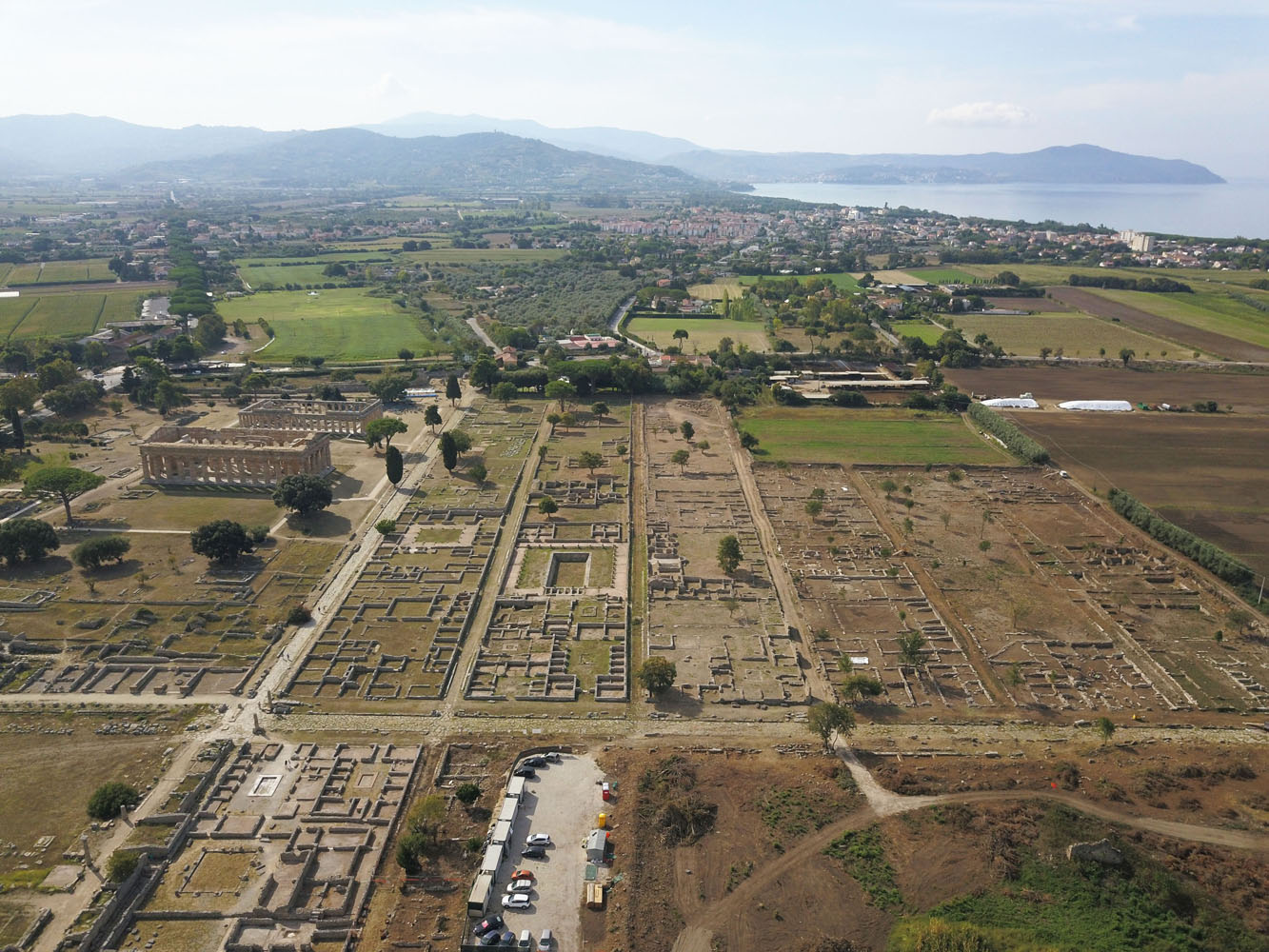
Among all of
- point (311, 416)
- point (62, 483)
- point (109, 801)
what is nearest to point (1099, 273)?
point (311, 416)

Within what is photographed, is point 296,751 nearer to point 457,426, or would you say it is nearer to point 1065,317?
point 457,426

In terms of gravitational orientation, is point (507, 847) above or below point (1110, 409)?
below

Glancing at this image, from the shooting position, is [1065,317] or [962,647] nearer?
A: [962,647]

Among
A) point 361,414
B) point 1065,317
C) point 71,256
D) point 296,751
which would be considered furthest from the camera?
point 71,256

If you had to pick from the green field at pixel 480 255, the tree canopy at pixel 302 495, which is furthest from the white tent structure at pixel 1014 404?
the green field at pixel 480 255

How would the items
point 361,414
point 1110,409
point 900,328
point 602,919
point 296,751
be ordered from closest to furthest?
point 602,919
point 296,751
point 361,414
point 1110,409
point 900,328

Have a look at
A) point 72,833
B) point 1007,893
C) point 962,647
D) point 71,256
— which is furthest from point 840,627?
point 71,256

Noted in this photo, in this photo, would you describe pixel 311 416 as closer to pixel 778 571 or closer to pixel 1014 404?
pixel 778 571

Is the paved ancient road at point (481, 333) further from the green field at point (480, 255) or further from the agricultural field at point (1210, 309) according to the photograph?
the agricultural field at point (1210, 309)

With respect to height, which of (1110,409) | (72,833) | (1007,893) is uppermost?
(1110,409)
